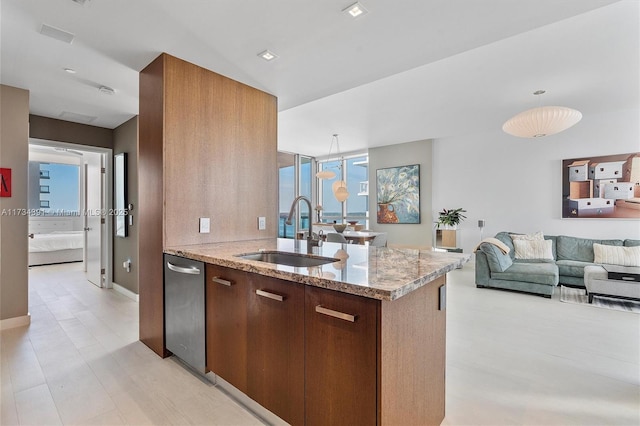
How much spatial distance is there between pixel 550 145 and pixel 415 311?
580cm

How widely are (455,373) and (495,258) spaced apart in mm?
2801

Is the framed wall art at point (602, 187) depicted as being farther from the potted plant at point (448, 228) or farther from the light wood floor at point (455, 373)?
the light wood floor at point (455, 373)

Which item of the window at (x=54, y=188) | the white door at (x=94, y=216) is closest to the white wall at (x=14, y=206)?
the white door at (x=94, y=216)

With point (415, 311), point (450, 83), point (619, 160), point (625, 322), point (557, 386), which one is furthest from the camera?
point (619, 160)

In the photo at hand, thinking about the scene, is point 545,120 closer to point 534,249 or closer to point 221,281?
point 534,249

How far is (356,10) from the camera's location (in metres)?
1.90

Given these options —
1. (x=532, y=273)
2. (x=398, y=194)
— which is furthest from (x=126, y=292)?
(x=398, y=194)

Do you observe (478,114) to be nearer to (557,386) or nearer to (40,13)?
(557,386)

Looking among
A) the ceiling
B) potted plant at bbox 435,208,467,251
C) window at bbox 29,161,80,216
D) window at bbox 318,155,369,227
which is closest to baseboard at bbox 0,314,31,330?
the ceiling

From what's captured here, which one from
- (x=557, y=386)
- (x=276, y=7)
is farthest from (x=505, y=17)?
(x=557, y=386)

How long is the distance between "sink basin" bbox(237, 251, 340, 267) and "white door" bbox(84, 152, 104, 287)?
12.5 ft

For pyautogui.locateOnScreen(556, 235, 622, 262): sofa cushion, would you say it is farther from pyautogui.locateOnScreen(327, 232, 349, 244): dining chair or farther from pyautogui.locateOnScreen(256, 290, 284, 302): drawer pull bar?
pyautogui.locateOnScreen(256, 290, 284, 302): drawer pull bar

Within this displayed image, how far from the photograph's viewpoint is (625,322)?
3250mm

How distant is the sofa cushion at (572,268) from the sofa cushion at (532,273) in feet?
0.62
